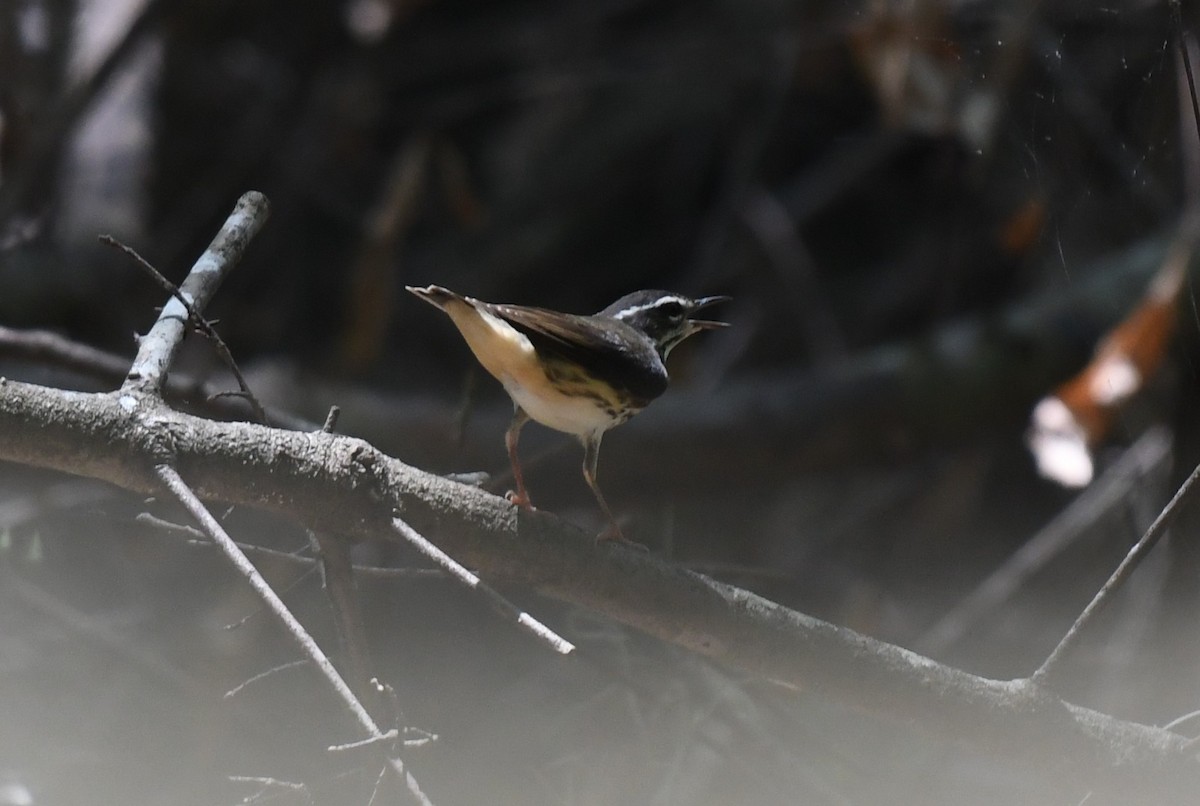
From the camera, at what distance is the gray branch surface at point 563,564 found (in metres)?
1.32

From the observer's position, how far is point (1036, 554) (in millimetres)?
3670

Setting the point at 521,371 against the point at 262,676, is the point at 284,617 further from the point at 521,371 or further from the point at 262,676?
the point at 521,371

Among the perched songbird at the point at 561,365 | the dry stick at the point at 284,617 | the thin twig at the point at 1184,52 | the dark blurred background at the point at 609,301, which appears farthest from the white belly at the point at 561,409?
the thin twig at the point at 1184,52

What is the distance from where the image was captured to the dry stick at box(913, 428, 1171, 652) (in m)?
3.45

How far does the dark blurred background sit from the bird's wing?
21cm

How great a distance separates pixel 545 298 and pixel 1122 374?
2043mm

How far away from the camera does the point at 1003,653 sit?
11.9ft

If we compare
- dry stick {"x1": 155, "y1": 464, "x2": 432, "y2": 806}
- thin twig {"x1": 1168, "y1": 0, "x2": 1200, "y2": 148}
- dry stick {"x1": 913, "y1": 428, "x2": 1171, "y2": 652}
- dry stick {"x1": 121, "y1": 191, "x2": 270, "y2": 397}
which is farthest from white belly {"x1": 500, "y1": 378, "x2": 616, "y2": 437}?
dry stick {"x1": 913, "y1": 428, "x2": 1171, "y2": 652}

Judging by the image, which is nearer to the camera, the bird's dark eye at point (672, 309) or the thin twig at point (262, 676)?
the thin twig at point (262, 676)

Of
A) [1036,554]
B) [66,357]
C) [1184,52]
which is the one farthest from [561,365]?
[1036,554]

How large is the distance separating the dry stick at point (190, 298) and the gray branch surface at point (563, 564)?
0.04 meters

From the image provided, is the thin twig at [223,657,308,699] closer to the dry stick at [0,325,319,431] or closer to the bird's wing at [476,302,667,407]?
the bird's wing at [476,302,667,407]

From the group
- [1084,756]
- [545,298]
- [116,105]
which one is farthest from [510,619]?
[116,105]

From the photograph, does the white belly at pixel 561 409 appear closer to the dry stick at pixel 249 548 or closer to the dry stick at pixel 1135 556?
the dry stick at pixel 249 548
